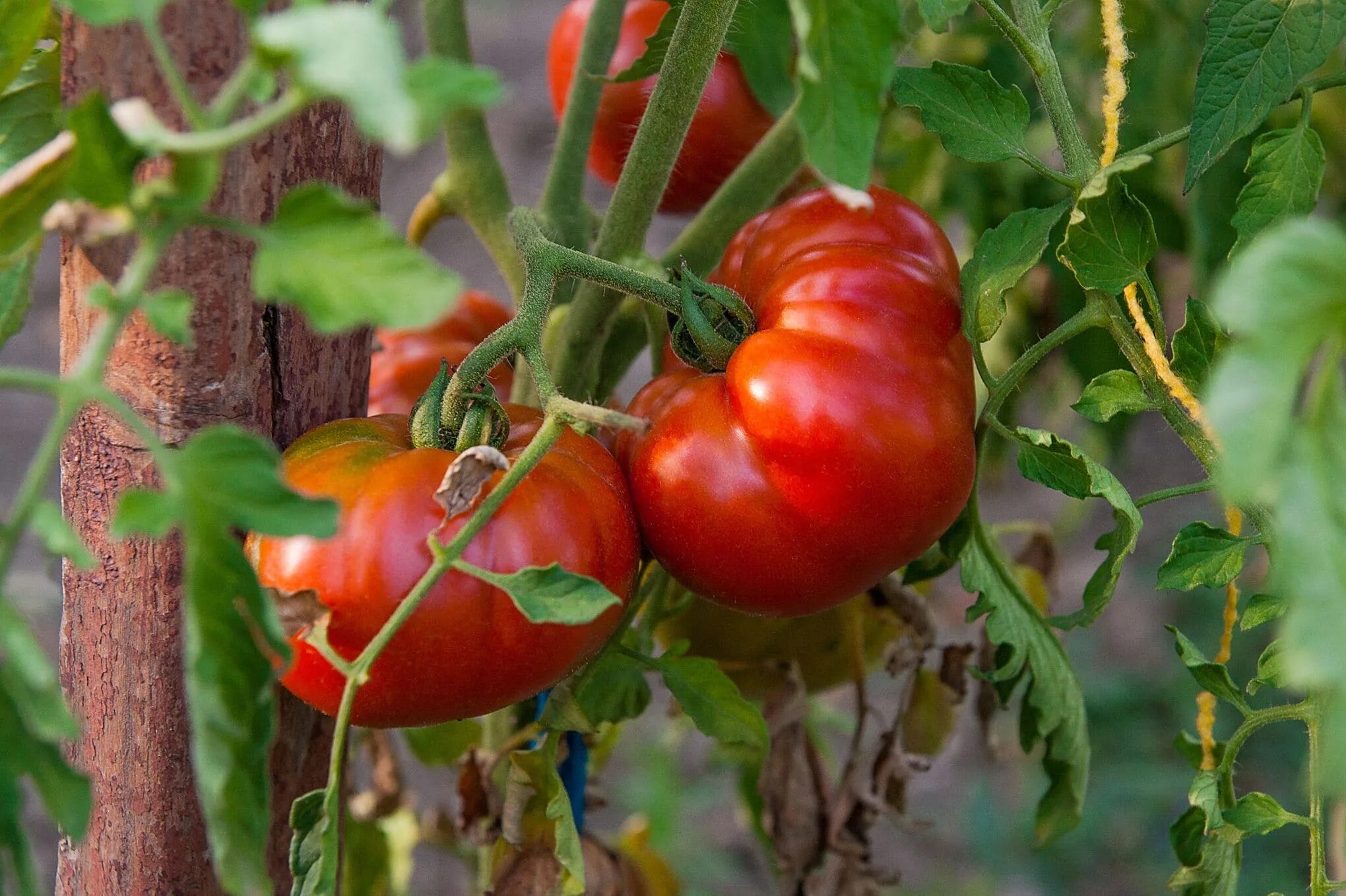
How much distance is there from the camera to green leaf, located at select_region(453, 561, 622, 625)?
54cm

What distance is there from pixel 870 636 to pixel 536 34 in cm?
295

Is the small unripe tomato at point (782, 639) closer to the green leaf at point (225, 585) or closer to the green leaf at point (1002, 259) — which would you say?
the green leaf at point (1002, 259)

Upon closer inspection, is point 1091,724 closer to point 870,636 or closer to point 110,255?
point 870,636

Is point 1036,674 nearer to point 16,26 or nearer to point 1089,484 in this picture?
point 1089,484

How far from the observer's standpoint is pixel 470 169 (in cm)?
92

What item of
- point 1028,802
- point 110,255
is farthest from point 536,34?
point 110,255

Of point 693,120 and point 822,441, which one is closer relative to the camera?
point 822,441

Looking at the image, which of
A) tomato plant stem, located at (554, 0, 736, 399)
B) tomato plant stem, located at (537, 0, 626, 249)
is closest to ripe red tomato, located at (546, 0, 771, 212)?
tomato plant stem, located at (537, 0, 626, 249)

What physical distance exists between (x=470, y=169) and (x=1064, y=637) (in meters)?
1.99

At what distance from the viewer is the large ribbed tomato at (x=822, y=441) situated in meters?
0.65

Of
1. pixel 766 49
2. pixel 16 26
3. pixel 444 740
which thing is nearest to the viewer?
pixel 16 26

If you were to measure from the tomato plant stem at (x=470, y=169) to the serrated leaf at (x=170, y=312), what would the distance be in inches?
18.2

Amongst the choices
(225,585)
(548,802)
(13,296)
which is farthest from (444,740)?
(225,585)

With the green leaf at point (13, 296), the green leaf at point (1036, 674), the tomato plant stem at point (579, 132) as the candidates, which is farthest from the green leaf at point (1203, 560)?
the green leaf at point (13, 296)
